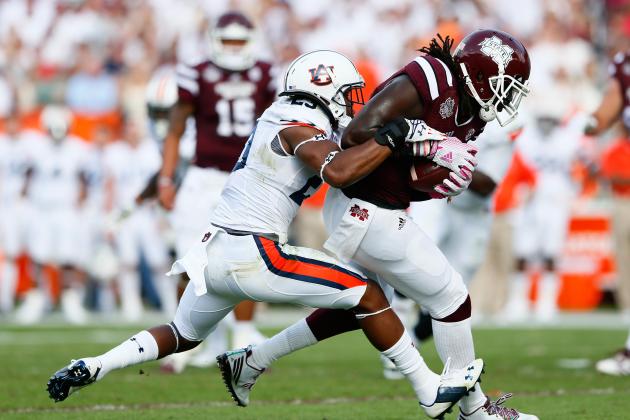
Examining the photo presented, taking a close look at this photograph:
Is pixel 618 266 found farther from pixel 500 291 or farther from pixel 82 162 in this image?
pixel 82 162

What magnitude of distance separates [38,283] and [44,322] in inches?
34.6

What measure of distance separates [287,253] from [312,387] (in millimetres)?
2014

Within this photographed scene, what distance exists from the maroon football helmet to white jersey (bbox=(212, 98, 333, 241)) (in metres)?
0.63

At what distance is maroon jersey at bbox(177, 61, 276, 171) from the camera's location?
25.3 ft

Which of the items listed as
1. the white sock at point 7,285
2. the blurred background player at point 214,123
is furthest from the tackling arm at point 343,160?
the white sock at point 7,285

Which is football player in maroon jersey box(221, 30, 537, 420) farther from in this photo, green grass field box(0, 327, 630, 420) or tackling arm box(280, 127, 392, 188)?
green grass field box(0, 327, 630, 420)

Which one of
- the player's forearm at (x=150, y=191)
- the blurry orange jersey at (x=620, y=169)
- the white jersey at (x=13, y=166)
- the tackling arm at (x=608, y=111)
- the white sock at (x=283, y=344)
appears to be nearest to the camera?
the white sock at (x=283, y=344)

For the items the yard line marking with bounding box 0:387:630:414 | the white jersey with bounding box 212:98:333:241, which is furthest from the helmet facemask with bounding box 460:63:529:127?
the yard line marking with bounding box 0:387:630:414

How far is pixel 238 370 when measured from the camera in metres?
5.38

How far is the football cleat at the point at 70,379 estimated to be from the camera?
4.98m

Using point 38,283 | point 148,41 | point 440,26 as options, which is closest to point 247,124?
point 440,26

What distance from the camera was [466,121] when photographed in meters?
5.09

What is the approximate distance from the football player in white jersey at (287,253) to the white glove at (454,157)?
18 cm

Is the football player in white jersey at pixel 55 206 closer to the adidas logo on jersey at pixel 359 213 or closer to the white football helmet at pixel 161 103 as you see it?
the white football helmet at pixel 161 103
